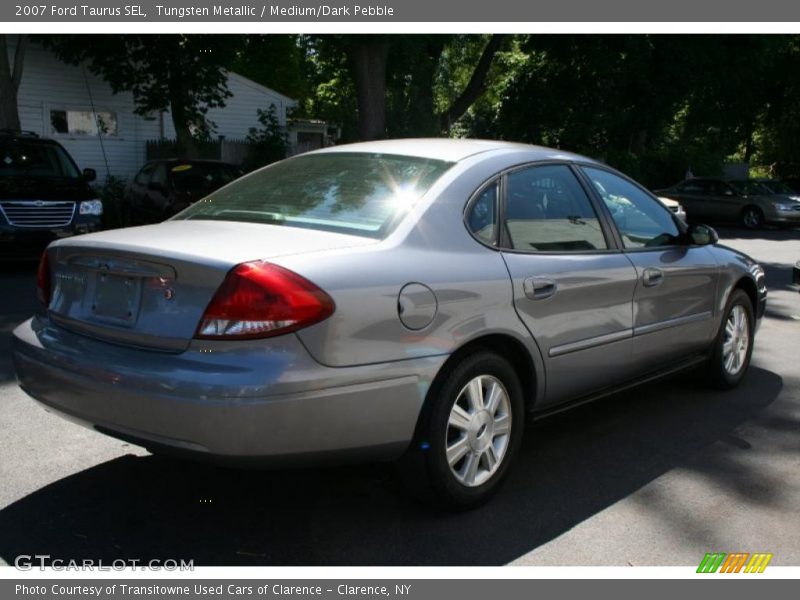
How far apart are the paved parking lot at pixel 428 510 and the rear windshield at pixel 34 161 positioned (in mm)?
7575

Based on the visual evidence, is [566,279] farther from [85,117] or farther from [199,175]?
[85,117]

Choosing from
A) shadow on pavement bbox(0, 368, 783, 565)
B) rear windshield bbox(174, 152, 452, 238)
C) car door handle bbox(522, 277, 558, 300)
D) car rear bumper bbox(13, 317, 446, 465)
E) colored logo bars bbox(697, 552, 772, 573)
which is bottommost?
colored logo bars bbox(697, 552, 772, 573)

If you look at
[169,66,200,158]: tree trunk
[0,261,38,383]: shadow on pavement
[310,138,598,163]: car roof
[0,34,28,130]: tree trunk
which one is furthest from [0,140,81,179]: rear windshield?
[310,138,598,163]: car roof

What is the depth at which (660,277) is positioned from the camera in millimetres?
4844

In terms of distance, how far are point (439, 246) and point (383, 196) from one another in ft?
1.23

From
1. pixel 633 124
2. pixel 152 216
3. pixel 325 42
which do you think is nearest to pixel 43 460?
pixel 152 216

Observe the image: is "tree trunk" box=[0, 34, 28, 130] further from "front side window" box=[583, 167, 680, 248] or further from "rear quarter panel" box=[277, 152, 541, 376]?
"rear quarter panel" box=[277, 152, 541, 376]

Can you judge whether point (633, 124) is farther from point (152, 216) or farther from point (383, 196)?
point (383, 196)

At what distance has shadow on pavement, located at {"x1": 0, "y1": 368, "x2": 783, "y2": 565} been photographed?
10.9 ft

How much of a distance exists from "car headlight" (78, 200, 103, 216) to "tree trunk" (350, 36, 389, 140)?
29.6 feet

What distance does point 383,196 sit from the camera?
3785 mm

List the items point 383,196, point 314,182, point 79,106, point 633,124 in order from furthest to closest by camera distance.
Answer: point 633,124 < point 79,106 < point 314,182 < point 383,196

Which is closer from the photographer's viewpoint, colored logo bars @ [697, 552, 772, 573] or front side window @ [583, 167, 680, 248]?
colored logo bars @ [697, 552, 772, 573]

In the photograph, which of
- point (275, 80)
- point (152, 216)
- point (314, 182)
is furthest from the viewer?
point (275, 80)
